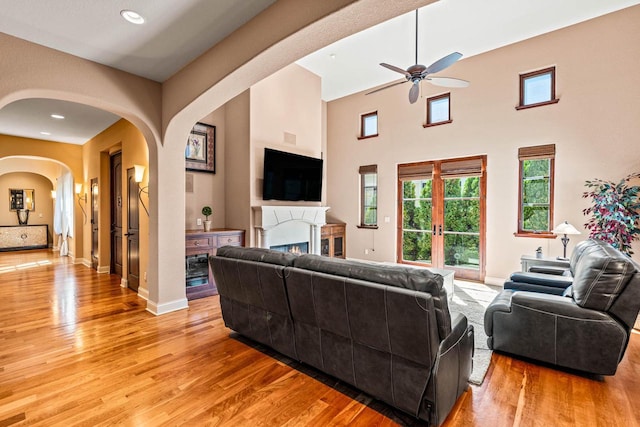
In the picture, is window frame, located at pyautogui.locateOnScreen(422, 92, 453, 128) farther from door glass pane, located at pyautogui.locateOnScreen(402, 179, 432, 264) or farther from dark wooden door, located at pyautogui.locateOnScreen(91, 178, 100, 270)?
dark wooden door, located at pyautogui.locateOnScreen(91, 178, 100, 270)

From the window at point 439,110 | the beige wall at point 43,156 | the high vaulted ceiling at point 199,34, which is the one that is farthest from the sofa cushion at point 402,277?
the beige wall at point 43,156

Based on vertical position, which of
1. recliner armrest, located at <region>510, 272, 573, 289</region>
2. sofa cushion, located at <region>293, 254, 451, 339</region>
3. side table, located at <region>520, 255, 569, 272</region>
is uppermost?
sofa cushion, located at <region>293, 254, 451, 339</region>

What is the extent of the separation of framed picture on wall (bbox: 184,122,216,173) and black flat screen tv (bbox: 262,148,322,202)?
0.95m

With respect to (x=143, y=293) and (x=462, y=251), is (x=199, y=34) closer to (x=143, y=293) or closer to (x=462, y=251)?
(x=143, y=293)

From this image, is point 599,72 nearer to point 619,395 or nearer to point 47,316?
point 619,395

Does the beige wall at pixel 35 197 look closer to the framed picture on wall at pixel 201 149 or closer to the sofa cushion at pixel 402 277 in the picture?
the framed picture on wall at pixel 201 149

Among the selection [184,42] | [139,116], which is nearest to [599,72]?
[184,42]

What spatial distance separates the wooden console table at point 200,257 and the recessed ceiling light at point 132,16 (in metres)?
2.59

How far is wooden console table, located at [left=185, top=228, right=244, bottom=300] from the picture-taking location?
173 inches

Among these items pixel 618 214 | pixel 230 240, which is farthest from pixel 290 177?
pixel 618 214

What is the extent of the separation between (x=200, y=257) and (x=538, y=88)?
605 cm

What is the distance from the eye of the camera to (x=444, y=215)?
19.9ft

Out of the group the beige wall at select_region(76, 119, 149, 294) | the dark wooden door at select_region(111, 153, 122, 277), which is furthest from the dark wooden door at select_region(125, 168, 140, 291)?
the dark wooden door at select_region(111, 153, 122, 277)

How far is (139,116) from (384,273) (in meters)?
3.42
